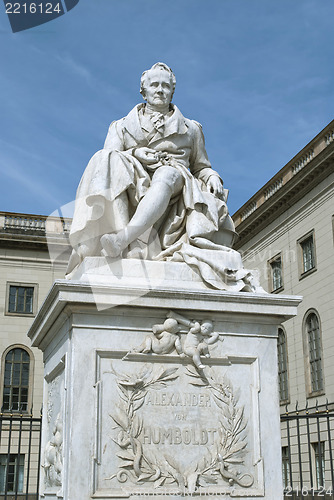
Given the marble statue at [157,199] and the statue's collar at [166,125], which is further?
the statue's collar at [166,125]

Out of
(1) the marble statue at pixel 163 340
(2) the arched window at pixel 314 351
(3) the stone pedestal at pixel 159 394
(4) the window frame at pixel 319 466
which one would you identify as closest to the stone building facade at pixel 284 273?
(2) the arched window at pixel 314 351

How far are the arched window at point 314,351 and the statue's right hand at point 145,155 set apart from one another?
20.2 metres

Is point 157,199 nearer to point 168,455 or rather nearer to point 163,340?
point 163,340

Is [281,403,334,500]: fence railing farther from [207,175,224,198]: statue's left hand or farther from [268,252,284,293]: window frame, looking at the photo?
[268,252,284,293]: window frame

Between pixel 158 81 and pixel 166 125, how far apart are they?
391 mm

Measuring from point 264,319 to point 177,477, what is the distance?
1263 millimetres

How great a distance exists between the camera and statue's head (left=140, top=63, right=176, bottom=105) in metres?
5.59

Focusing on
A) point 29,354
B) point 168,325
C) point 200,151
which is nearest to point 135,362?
point 168,325

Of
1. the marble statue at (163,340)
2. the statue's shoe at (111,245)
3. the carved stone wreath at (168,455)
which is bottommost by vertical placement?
the carved stone wreath at (168,455)

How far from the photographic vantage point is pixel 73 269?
17.1 feet

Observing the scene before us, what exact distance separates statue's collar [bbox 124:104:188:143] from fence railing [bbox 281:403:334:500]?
2906 mm

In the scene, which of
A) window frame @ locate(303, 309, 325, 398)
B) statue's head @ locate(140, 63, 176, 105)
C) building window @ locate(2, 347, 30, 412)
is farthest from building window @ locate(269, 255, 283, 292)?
statue's head @ locate(140, 63, 176, 105)

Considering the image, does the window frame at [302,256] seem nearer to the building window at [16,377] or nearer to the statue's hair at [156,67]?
the building window at [16,377]

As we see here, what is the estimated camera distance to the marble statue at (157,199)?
4.91 meters
